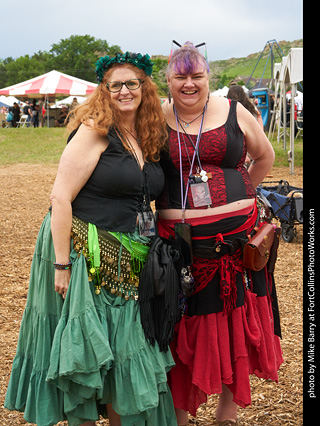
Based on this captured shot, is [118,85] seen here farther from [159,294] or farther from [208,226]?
[159,294]

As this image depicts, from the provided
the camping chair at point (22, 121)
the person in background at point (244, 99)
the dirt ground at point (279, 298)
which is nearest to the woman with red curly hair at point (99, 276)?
the dirt ground at point (279, 298)

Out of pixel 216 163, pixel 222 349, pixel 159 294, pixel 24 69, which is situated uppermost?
pixel 24 69

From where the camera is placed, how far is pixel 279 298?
16.2 ft

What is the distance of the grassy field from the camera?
Result: 14.9 metres

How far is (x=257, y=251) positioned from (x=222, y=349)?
0.55m

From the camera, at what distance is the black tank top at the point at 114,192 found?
8.05ft

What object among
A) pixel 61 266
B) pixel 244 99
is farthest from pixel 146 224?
pixel 244 99

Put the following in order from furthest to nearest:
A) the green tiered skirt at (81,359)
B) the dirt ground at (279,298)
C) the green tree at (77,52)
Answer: the green tree at (77,52)
the dirt ground at (279,298)
the green tiered skirt at (81,359)

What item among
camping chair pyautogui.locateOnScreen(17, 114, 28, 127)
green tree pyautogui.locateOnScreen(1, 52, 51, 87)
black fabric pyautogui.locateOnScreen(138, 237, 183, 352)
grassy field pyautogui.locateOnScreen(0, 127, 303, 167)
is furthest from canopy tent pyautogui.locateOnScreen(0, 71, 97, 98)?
green tree pyautogui.locateOnScreen(1, 52, 51, 87)

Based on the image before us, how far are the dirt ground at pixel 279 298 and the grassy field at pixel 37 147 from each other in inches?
203

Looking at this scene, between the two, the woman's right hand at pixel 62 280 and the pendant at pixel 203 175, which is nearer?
the woman's right hand at pixel 62 280

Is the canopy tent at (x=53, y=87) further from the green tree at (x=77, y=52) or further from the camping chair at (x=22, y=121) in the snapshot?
the green tree at (x=77, y=52)

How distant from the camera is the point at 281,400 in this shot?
10.6 ft
